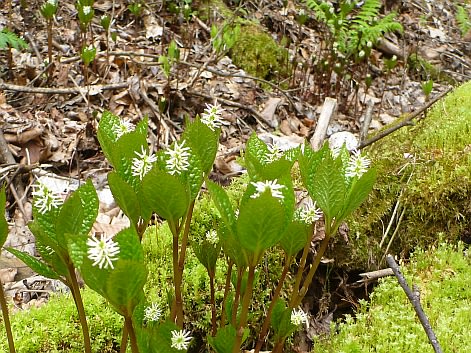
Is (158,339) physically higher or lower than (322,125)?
higher

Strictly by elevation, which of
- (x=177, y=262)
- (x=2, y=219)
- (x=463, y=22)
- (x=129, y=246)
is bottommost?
(x=463, y=22)

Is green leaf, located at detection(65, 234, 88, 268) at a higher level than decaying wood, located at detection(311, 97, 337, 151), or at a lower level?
higher

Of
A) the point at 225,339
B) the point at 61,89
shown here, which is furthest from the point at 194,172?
the point at 61,89

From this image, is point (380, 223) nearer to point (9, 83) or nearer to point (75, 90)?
point (75, 90)

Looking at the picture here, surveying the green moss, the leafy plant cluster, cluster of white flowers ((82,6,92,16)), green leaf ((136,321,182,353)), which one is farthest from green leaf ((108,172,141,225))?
the green moss

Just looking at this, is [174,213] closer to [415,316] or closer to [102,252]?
[102,252]

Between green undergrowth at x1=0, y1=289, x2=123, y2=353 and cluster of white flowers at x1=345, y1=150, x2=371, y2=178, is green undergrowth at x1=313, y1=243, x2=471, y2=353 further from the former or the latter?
cluster of white flowers at x1=345, y1=150, x2=371, y2=178
